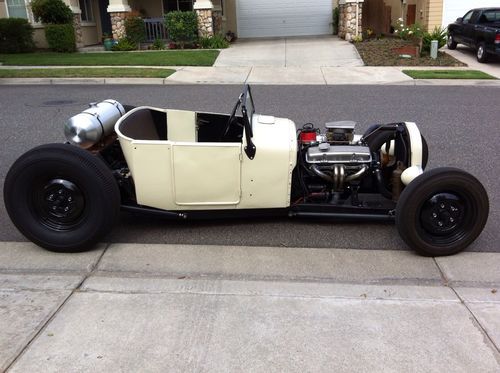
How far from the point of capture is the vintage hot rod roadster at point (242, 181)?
160 inches

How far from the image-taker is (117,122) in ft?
14.6

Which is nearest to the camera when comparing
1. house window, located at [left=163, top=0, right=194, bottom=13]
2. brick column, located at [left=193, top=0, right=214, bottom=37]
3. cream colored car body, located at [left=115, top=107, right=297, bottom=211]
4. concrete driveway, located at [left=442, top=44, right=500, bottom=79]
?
cream colored car body, located at [left=115, top=107, right=297, bottom=211]

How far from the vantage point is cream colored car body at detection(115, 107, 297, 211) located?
423 centimetres

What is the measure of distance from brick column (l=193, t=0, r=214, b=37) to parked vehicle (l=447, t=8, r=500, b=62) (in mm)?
9044

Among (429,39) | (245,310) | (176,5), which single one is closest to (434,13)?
(429,39)

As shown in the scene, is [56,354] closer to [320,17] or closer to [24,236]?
[24,236]

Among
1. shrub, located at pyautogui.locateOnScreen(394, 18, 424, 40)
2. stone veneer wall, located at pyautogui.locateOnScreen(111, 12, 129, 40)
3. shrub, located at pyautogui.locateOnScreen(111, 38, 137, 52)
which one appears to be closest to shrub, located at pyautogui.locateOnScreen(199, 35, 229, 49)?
shrub, located at pyautogui.locateOnScreen(111, 38, 137, 52)

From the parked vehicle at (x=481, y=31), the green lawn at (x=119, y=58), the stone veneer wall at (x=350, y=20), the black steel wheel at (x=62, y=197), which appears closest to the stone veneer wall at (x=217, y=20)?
the green lawn at (x=119, y=58)

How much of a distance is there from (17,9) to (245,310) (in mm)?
21597

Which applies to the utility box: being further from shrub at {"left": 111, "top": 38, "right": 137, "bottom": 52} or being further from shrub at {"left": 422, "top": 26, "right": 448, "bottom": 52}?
shrub at {"left": 111, "top": 38, "right": 137, "bottom": 52}

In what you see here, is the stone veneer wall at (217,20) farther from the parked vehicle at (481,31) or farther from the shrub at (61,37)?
the parked vehicle at (481,31)

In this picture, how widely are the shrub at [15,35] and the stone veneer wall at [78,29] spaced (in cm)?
166

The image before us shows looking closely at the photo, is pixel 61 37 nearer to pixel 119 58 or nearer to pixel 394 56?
pixel 119 58

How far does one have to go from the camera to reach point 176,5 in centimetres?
2389
